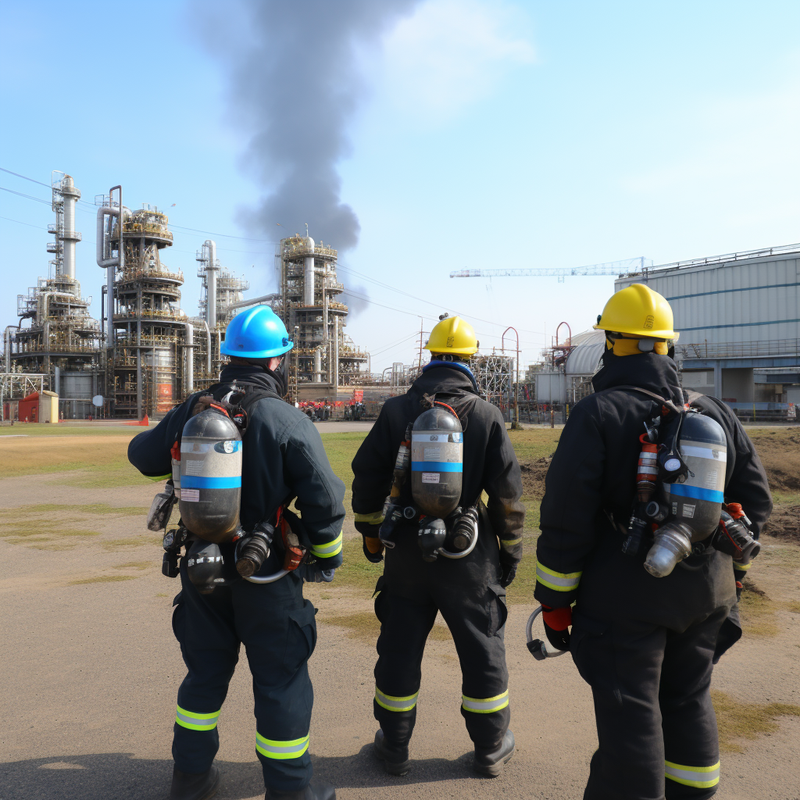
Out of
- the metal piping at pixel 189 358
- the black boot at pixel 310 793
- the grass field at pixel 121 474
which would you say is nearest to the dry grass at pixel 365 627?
the grass field at pixel 121 474

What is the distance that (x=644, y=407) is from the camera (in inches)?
97.3

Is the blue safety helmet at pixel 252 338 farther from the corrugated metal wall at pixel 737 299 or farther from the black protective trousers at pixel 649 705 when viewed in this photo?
the corrugated metal wall at pixel 737 299

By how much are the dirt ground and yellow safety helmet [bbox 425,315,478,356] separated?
7.41 feet

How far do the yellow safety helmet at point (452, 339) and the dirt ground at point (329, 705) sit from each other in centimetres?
226

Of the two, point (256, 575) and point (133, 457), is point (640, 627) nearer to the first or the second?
point (256, 575)

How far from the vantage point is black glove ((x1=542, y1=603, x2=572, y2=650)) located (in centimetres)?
254

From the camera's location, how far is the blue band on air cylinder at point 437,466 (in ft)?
10.3

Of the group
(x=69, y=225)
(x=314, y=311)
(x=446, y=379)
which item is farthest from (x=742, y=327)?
(x=69, y=225)

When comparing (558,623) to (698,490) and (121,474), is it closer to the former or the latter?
(698,490)

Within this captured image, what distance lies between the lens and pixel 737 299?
5009cm

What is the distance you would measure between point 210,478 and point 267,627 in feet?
2.45

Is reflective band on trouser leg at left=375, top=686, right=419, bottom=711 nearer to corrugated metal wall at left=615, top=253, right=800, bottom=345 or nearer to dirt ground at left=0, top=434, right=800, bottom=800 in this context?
dirt ground at left=0, top=434, right=800, bottom=800

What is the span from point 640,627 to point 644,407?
0.86 meters

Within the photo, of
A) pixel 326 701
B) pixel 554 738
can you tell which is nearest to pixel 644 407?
pixel 554 738
